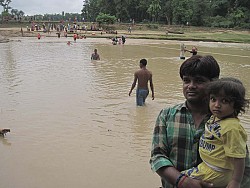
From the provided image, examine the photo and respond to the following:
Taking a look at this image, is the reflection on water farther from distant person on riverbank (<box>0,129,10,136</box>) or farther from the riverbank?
the riverbank

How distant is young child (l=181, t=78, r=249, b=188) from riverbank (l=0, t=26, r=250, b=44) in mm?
43318

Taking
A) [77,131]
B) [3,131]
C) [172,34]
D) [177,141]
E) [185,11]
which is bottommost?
[77,131]

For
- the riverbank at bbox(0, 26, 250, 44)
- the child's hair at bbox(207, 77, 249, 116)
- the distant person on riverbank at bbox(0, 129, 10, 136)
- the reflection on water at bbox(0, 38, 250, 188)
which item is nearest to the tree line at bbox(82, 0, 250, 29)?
the riverbank at bbox(0, 26, 250, 44)

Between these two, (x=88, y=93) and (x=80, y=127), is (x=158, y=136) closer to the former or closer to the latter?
(x=80, y=127)

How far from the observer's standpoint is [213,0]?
268ft

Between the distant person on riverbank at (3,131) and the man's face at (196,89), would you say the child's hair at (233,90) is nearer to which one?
the man's face at (196,89)

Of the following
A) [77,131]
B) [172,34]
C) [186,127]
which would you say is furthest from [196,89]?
[172,34]

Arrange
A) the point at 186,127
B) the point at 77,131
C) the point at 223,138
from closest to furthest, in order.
A: the point at 223,138 < the point at 186,127 < the point at 77,131

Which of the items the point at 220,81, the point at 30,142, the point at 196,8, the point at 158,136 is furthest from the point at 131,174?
the point at 196,8

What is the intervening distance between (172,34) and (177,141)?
185ft

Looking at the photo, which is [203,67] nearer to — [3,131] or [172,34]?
[3,131]

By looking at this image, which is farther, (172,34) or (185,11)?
(185,11)

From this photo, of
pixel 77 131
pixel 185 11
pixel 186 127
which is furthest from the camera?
pixel 185 11

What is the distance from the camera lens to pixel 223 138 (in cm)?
187
